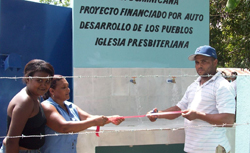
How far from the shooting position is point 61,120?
2064 millimetres

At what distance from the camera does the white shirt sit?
2279 millimetres

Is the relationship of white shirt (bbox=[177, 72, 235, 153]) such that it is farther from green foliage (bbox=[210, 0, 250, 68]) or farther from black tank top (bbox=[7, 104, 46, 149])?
green foliage (bbox=[210, 0, 250, 68])

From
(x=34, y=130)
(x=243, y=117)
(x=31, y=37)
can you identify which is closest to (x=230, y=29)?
(x=31, y=37)

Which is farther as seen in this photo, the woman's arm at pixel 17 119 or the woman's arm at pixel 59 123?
the woman's arm at pixel 59 123

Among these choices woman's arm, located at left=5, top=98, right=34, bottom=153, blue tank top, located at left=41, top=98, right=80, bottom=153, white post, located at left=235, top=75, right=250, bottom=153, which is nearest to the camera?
woman's arm, located at left=5, top=98, right=34, bottom=153

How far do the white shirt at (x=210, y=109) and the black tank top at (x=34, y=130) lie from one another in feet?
4.22

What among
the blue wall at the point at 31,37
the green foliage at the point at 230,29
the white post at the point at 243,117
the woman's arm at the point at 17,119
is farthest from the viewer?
the green foliage at the point at 230,29

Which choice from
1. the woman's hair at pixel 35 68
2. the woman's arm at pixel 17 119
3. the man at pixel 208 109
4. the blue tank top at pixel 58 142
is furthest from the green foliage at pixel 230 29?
the woman's arm at pixel 17 119

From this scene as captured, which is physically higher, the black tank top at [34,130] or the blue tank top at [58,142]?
the black tank top at [34,130]

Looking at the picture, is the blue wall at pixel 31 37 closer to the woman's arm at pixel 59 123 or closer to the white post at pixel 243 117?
the woman's arm at pixel 59 123

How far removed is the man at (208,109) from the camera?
2268mm

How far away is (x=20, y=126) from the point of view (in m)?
1.82

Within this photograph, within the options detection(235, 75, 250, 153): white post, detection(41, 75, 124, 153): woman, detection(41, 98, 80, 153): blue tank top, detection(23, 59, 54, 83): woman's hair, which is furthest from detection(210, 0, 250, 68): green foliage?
detection(23, 59, 54, 83): woman's hair

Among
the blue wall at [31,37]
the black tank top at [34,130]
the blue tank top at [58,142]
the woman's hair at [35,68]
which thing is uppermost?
the blue wall at [31,37]
